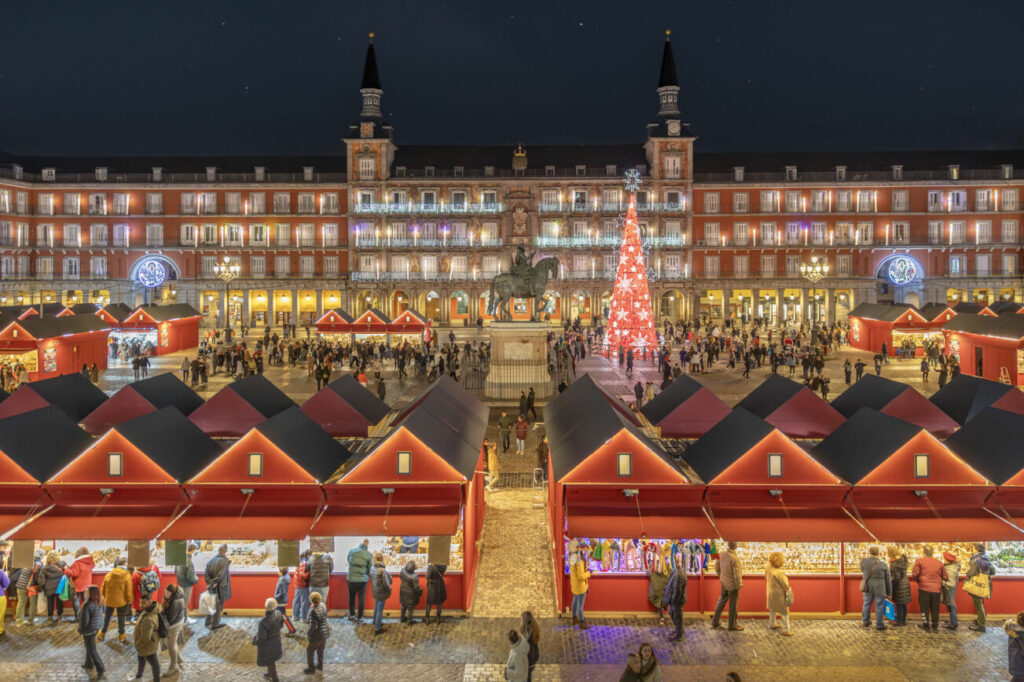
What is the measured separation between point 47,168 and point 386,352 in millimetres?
37631

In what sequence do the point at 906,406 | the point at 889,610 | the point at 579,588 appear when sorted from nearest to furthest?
the point at 579,588 < the point at 889,610 < the point at 906,406

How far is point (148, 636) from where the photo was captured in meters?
7.71

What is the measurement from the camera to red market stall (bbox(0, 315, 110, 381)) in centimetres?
2627

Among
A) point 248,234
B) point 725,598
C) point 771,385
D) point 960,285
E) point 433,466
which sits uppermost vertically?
point 248,234

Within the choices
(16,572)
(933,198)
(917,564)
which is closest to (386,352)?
(16,572)

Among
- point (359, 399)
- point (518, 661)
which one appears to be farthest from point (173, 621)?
point (359, 399)

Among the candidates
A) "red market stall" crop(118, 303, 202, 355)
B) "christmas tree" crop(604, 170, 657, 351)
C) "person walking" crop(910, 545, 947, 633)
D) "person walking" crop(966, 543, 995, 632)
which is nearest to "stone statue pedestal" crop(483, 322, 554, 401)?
"christmas tree" crop(604, 170, 657, 351)

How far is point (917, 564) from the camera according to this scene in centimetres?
923

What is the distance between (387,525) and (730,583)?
4354 millimetres

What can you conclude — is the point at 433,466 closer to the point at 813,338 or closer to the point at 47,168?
the point at 813,338

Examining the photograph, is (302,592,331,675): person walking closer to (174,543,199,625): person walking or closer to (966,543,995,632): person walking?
(174,543,199,625): person walking

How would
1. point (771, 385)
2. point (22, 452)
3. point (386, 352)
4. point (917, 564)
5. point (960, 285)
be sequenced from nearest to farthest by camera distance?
1. point (917, 564)
2. point (22, 452)
3. point (771, 385)
4. point (386, 352)
5. point (960, 285)

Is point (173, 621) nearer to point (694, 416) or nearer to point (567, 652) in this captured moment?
point (567, 652)

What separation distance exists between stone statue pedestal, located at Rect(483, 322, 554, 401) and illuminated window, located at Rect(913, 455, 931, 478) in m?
14.4
